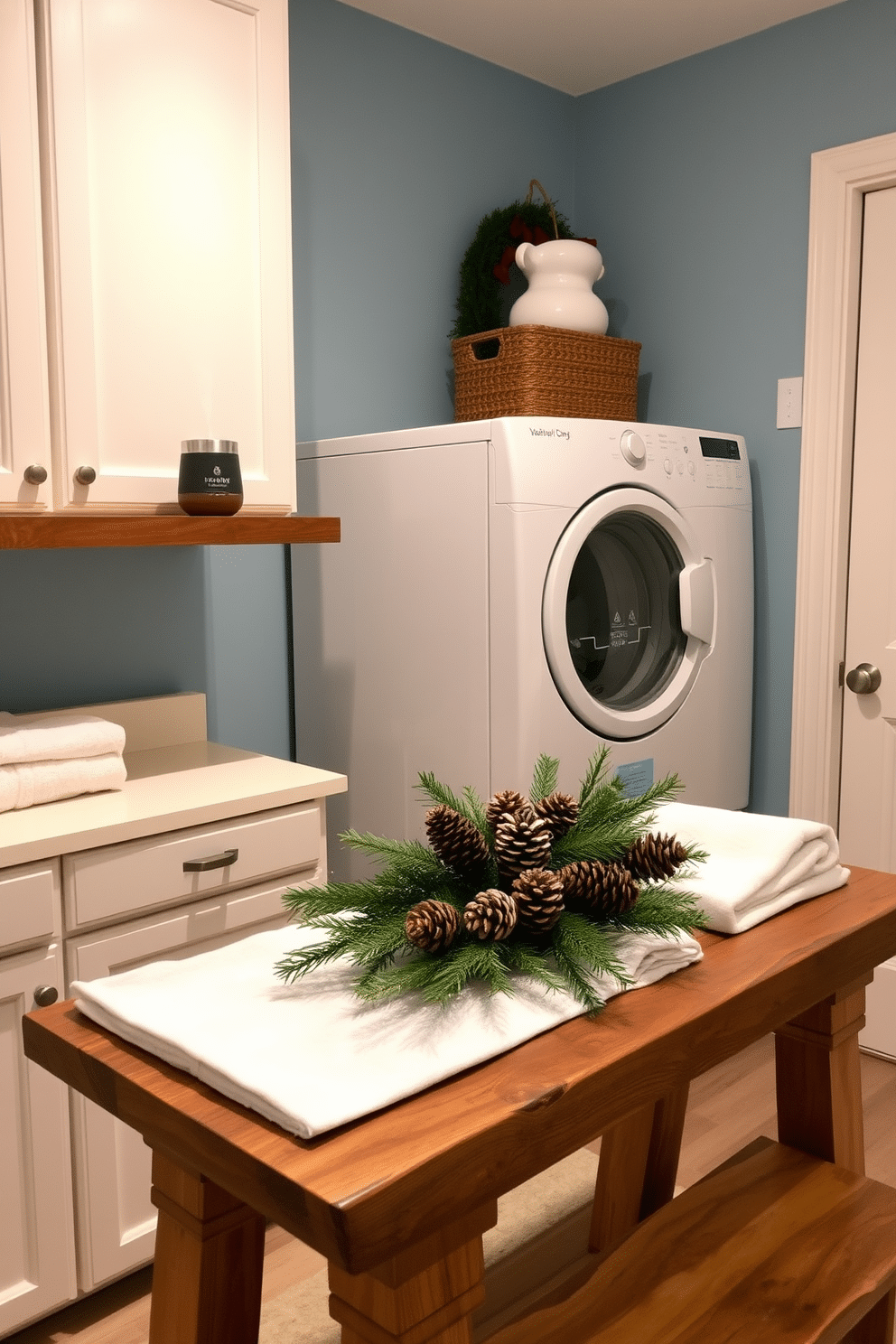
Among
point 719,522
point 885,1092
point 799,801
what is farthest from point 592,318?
point 885,1092

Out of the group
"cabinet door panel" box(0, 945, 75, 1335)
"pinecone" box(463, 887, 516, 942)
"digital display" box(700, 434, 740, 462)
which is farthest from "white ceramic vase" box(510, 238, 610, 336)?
"pinecone" box(463, 887, 516, 942)

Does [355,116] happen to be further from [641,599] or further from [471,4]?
[641,599]

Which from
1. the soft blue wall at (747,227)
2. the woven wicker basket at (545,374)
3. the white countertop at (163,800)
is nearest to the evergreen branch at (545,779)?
the white countertop at (163,800)

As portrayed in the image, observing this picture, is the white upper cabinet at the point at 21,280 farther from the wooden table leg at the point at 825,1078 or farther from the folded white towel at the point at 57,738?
the wooden table leg at the point at 825,1078

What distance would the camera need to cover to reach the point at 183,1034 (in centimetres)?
85

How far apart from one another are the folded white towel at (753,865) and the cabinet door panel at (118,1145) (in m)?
0.88

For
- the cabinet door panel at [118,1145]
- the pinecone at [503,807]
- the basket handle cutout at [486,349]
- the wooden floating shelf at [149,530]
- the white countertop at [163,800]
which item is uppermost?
the basket handle cutout at [486,349]

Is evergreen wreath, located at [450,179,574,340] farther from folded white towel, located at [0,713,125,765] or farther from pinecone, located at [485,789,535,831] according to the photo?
pinecone, located at [485,789,535,831]

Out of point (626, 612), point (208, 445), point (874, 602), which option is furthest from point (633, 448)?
point (208, 445)

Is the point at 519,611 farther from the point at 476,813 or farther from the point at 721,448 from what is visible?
the point at 476,813

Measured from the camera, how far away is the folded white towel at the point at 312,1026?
0.77m

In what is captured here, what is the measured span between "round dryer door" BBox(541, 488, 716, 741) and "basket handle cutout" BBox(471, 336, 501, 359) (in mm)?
605

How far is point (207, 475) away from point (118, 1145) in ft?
3.57

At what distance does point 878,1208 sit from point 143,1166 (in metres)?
1.15
